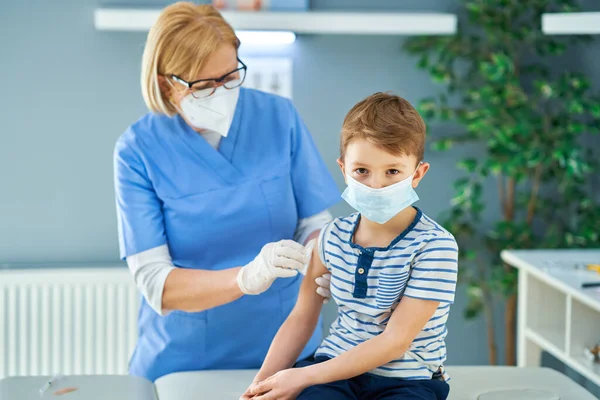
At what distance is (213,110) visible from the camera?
5.82ft

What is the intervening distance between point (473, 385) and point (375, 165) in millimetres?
631

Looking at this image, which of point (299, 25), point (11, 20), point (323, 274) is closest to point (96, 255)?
point (11, 20)

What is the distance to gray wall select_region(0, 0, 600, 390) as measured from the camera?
2.88 metres

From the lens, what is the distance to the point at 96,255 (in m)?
3.01

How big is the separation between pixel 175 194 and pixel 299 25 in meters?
1.19

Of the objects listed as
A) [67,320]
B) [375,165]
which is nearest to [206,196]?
[375,165]

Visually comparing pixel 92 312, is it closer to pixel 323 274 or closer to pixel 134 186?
pixel 134 186

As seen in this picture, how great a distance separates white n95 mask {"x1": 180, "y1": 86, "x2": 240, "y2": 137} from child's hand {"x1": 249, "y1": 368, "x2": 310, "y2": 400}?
646 millimetres

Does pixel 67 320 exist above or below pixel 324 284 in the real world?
below

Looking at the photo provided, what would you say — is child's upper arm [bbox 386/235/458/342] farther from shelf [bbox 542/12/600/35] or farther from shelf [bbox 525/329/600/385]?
shelf [bbox 542/12/600/35]

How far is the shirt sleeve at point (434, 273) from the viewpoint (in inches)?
53.4

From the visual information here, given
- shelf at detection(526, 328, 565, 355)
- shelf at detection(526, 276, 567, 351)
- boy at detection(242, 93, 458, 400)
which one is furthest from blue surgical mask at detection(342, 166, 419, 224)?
shelf at detection(526, 276, 567, 351)

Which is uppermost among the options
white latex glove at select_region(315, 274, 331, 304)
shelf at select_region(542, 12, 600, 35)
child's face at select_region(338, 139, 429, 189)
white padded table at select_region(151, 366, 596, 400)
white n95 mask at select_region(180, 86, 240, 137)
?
shelf at select_region(542, 12, 600, 35)

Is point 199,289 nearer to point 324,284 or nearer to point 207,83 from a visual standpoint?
point 324,284
